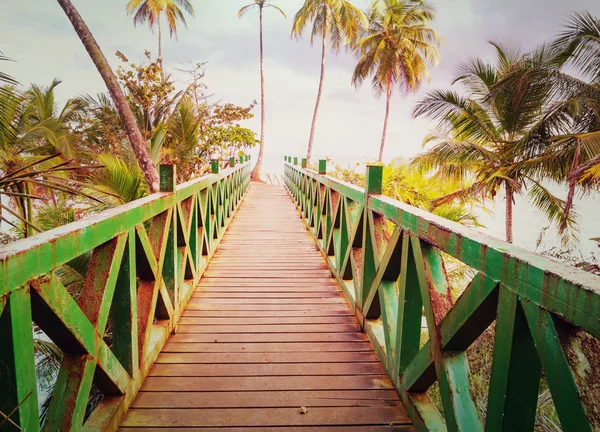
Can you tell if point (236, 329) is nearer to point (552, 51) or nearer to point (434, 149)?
point (434, 149)

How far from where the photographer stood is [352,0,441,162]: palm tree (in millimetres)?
21266

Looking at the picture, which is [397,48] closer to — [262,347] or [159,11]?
[159,11]

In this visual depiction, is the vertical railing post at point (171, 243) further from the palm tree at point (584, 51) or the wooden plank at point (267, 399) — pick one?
the palm tree at point (584, 51)

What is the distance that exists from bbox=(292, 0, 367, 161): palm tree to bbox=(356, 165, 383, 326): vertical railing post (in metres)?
19.0

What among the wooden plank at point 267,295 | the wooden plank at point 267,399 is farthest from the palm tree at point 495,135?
the wooden plank at point 267,399

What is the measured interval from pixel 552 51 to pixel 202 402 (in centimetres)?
1205

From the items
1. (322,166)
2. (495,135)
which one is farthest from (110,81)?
(495,135)

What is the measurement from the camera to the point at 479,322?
139 cm

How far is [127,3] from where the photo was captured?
24875mm

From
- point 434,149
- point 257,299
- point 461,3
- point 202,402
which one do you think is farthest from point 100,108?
point 461,3

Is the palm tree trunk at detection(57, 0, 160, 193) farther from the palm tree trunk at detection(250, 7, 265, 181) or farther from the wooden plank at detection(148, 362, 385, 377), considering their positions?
the palm tree trunk at detection(250, 7, 265, 181)

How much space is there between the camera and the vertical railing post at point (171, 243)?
2.81 m

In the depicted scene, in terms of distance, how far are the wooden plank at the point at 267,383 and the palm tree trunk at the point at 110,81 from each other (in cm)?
393

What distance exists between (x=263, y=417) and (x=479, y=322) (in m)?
1.18
